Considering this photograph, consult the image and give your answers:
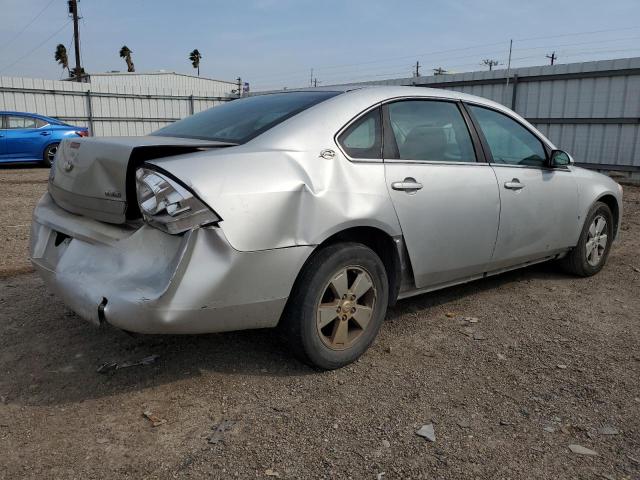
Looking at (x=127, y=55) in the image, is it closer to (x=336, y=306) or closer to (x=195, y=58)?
(x=195, y=58)

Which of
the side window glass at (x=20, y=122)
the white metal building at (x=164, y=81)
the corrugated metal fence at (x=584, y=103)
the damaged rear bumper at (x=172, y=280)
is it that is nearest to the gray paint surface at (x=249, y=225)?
the damaged rear bumper at (x=172, y=280)

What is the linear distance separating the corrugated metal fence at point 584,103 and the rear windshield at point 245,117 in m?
9.71

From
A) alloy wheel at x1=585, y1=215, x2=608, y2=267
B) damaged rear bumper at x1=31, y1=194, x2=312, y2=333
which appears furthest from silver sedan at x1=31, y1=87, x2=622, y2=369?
alloy wheel at x1=585, y1=215, x2=608, y2=267

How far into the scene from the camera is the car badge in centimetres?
277

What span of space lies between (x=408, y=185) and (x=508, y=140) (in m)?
1.41

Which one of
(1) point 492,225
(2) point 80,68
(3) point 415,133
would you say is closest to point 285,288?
(3) point 415,133

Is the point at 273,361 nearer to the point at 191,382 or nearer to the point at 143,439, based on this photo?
the point at 191,382

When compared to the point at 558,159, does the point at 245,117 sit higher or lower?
higher

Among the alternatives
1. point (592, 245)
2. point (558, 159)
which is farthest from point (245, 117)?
point (592, 245)

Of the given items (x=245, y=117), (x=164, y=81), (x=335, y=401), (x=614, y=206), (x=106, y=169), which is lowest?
(x=335, y=401)

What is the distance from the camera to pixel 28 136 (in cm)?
1345

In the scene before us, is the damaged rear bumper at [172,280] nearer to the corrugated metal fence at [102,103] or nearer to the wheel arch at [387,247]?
the wheel arch at [387,247]

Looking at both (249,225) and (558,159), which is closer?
(249,225)

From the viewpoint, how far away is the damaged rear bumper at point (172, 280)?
92.0 inches
